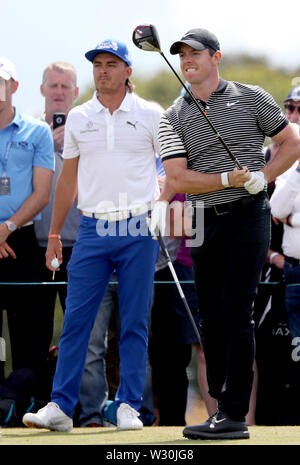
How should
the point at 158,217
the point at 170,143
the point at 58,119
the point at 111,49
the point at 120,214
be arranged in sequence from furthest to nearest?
the point at 58,119
the point at 111,49
the point at 120,214
the point at 158,217
the point at 170,143

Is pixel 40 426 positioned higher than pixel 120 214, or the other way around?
pixel 120 214

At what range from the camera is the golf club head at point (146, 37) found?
226 inches

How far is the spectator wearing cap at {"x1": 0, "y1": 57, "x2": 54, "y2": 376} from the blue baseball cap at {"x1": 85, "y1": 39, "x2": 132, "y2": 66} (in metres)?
1.07

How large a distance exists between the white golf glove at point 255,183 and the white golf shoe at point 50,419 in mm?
1879

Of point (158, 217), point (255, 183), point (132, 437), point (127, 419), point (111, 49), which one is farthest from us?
point (111, 49)

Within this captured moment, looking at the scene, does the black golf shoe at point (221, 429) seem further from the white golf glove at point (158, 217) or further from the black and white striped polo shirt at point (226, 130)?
the white golf glove at point (158, 217)

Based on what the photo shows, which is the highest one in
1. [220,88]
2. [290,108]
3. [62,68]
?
[62,68]

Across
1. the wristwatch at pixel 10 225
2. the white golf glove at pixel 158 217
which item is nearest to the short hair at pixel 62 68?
the wristwatch at pixel 10 225

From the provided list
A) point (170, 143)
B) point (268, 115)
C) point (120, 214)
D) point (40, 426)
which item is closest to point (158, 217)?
point (120, 214)

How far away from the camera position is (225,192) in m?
5.63

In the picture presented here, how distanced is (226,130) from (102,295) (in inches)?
60.1

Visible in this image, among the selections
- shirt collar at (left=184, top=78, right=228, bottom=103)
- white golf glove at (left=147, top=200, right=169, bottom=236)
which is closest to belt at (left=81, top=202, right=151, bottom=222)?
white golf glove at (left=147, top=200, right=169, bottom=236)

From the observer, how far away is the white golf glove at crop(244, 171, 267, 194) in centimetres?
549

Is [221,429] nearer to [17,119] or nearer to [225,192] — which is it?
[225,192]
